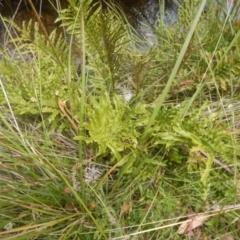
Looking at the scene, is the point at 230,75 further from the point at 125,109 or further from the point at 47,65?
the point at 47,65

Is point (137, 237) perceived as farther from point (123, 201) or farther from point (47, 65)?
point (47, 65)

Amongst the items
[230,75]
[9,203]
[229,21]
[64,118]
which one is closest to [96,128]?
[64,118]

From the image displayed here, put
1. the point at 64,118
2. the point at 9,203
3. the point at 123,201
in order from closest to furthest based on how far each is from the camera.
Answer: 1. the point at 9,203
2. the point at 123,201
3. the point at 64,118

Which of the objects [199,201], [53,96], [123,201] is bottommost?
[199,201]

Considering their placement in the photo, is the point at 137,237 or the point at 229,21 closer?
the point at 137,237

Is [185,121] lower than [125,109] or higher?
lower

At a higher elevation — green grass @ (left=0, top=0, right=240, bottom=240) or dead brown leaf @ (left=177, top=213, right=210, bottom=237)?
green grass @ (left=0, top=0, right=240, bottom=240)

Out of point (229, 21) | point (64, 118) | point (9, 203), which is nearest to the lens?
point (9, 203)

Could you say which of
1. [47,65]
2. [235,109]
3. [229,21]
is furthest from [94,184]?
[229,21]

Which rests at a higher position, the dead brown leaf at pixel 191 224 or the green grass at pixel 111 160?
the green grass at pixel 111 160

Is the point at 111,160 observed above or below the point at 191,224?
above
